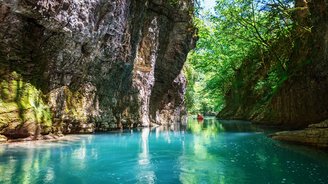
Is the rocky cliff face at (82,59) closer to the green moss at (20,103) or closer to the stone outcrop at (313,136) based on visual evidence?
the green moss at (20,103)

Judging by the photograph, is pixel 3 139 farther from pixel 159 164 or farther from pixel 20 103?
pixel 159 164

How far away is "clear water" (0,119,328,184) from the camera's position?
8117 millimetres

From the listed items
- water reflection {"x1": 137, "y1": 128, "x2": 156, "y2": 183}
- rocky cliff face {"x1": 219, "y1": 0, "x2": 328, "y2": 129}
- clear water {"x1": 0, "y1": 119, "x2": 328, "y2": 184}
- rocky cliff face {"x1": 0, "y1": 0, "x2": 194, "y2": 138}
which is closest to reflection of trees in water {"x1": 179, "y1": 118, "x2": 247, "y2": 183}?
clear water {"x1": 0, "y1": 119, "x2": 328, "y2": 184}

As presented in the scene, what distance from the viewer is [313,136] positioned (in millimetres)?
13680

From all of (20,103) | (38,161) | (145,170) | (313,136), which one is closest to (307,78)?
(313,136)

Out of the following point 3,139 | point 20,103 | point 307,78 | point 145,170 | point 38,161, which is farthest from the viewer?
point 307,78

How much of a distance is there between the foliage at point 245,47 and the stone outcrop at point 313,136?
664cm

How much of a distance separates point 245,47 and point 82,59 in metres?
26.0

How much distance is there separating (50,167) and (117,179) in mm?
2414

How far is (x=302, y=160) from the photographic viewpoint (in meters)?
10.7

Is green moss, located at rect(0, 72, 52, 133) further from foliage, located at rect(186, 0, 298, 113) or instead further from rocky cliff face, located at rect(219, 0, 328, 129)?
foliage, located at rect(186, 0, 298, 113)

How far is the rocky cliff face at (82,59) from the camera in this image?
48.4 feet

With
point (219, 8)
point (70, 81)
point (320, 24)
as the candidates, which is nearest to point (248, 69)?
point (219, 8)

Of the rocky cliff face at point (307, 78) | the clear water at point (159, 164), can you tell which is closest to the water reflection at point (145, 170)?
the clear water at point (159, 164)
